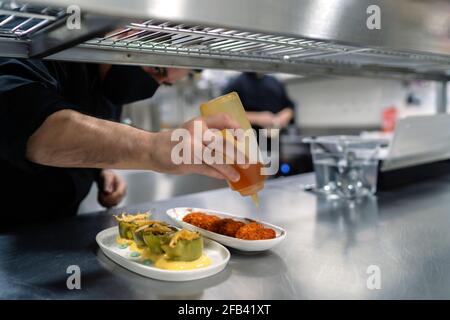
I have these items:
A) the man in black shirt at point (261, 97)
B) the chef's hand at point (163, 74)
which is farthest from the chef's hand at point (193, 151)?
the man in black shirt at point (261, 97)

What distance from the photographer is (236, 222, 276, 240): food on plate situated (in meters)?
0.77

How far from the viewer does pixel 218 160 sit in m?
0.68

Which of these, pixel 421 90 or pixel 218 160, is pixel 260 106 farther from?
pixel 218 160

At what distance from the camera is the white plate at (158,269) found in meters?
0.63

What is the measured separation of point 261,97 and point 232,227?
2.36 m

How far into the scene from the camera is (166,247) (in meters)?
0.66

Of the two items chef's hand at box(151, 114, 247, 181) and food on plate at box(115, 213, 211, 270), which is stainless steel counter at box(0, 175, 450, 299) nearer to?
food on plate at box(115, 213, 211, 270)

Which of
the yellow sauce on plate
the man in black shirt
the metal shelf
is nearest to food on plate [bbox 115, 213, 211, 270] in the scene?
the yellow sauce on plate

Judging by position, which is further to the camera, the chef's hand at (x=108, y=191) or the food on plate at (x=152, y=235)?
the chef's hand at (x=108, y=191)

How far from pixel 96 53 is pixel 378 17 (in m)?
0.60

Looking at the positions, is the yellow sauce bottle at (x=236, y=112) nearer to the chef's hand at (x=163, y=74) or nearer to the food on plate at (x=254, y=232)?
the food on plate at (x=254, y=232)

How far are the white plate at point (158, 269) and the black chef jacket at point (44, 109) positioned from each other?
0.73 feet
